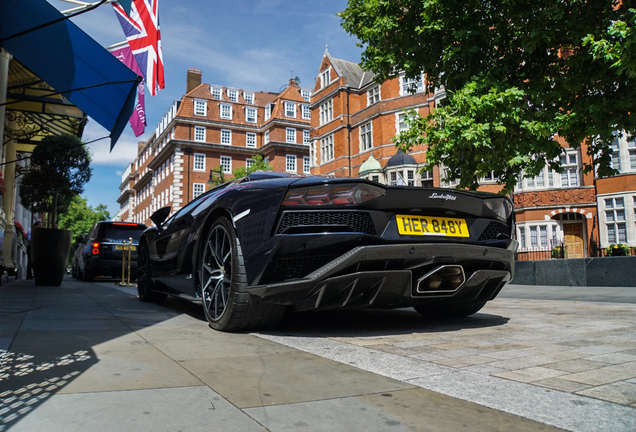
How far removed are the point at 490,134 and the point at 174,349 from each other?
10.7 m

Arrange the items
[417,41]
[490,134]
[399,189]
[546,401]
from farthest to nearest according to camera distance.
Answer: [417,41] → [490,134] → [399,189] → [546,401]

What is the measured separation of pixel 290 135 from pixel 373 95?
22642 mm

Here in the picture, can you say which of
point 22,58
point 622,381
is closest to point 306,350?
point 622,381

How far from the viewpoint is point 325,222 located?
3377 mm

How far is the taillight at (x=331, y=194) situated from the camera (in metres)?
3.38

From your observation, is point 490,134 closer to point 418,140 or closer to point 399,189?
point 418,140

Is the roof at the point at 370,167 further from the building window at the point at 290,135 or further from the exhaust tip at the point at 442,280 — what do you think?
the exhaust tip at the point at 442,280

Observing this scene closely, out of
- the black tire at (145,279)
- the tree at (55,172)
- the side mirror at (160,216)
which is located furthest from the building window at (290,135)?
the side mirror at (160,216)

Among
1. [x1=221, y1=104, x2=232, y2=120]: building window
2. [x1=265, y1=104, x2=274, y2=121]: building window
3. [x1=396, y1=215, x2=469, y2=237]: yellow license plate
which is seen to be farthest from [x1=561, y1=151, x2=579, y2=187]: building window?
[x1=221, y1=104, x2=232, y2=120]: building window

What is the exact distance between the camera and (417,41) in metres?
13.4

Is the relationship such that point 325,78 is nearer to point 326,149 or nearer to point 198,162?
point 326,149

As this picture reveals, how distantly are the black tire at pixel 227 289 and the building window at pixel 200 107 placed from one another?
5558cm

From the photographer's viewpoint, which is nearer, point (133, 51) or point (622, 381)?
point (622, 381)

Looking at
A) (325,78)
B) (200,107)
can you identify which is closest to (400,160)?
(325,78)
